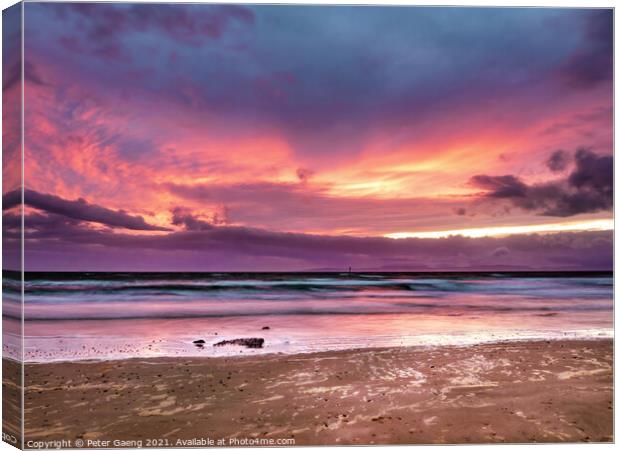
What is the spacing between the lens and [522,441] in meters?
3.36

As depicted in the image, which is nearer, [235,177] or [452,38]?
[452,38]

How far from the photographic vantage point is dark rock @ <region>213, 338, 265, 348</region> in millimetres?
4223

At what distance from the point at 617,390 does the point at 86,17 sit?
4939 mm

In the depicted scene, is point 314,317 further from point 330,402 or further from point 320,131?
point 320,131

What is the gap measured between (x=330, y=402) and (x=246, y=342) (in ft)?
3.77

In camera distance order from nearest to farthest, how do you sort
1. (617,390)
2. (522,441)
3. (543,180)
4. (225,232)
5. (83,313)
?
(522,441), (617,390), (543,180), (225,232), (83,313)

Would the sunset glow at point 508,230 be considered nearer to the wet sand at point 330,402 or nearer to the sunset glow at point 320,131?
the sunset glow at point 320,131

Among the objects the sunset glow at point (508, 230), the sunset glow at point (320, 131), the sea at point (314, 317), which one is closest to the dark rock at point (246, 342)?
the sea at point (314, 317)

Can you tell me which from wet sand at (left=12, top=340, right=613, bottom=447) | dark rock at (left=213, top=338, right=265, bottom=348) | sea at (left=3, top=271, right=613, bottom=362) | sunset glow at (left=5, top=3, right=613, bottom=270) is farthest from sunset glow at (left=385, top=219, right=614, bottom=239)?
dark rock at (left=213, top=338, right=265, bottom=348)

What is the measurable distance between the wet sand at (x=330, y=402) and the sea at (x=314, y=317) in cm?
26

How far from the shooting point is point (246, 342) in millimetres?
4277

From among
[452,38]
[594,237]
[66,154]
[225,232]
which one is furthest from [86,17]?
[594,237]

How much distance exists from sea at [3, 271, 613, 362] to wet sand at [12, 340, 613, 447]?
0.26 meters

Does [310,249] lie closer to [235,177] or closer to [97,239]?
[235,177]
